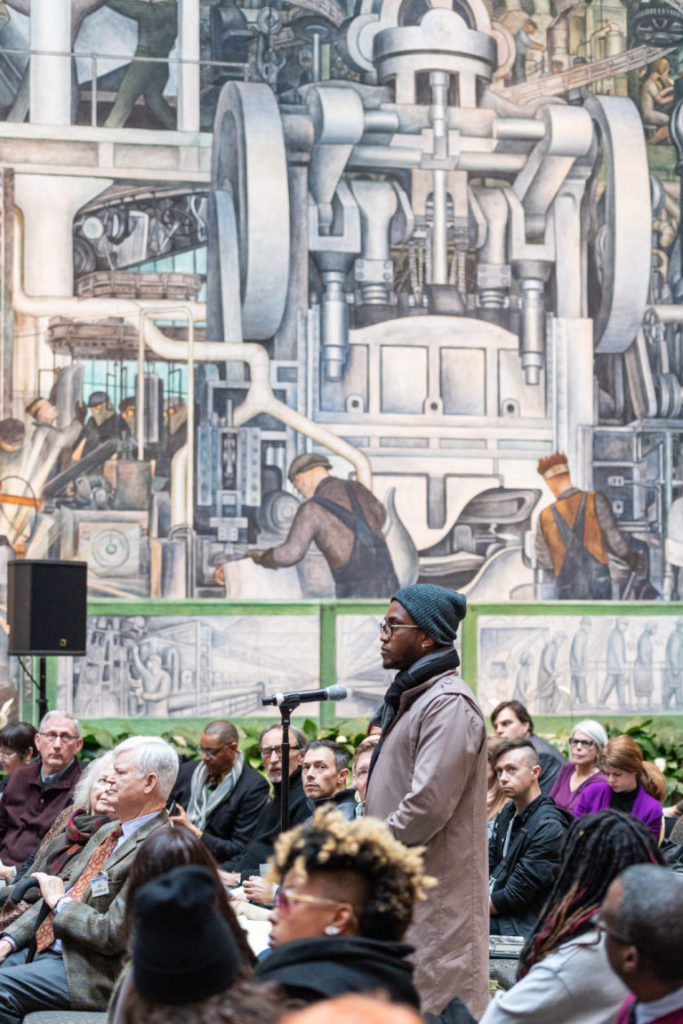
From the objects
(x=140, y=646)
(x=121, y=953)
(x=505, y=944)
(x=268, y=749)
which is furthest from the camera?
(x=140, y=646)

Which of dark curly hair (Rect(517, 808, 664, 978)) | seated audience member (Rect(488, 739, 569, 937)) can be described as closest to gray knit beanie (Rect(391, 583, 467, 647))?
dark curly hair (Rect(517, 808, 664, 978))

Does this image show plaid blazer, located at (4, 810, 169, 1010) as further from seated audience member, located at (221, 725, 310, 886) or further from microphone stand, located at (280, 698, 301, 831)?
seated audience member, located at (221, 725, 310, 886)

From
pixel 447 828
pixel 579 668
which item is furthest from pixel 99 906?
pixel 579 668

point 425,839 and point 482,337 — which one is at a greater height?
point 482,337

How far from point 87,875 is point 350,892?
2.37m

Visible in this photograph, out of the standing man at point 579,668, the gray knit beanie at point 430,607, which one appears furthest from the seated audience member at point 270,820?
the standing man at point 579,668

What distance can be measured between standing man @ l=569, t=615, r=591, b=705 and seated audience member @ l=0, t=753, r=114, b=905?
6309mm

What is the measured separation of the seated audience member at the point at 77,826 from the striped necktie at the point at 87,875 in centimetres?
27

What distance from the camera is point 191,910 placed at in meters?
2.20

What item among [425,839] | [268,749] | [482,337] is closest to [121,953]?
[425,839]

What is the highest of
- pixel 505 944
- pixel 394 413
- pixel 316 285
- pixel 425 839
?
pixel 316 285

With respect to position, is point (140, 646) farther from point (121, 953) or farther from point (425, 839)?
point (425, 839)

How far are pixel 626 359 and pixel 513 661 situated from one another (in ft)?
8.99

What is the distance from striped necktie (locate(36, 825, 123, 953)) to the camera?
15.4 ft
